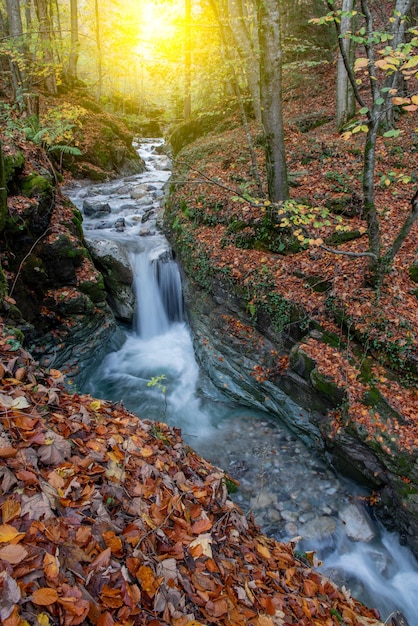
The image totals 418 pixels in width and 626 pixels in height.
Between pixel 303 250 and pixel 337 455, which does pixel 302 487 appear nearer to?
pixel 337 455

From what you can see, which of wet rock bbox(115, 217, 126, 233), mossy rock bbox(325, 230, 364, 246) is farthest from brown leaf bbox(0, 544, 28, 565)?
wet rock bbox(115, 217, 126, 233)

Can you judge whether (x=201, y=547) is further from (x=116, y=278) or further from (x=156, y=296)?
(x=116, y=278)

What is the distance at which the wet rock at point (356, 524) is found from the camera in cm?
522

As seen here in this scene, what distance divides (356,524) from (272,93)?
25.8 ft

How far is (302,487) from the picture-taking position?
588 cm

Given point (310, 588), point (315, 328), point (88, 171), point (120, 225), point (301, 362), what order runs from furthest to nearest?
1. point (88, 171)
2. point (120, 225)
3. point (315, 328)
4. point (301, 362)
5. point (310, 588)

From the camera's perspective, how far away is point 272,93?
6.59 metres

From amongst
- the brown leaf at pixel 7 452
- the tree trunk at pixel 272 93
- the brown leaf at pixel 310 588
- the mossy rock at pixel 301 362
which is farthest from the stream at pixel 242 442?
the tree trunk at pixel 272 93

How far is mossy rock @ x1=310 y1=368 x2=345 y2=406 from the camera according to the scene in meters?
5.84

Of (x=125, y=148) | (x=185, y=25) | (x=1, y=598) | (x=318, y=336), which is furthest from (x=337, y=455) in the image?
(x=125, y=148)

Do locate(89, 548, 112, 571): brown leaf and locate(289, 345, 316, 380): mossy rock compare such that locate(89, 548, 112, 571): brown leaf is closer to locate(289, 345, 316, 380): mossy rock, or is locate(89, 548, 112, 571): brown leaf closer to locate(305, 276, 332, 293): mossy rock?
locate(289, 345, 316, 380): mossy rock

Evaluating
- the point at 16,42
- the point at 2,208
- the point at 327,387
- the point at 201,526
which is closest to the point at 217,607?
the point at 201,526

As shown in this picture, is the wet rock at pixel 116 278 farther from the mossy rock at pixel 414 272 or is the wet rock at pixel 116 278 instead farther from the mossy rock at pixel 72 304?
the mossy rock at pixel 414 272

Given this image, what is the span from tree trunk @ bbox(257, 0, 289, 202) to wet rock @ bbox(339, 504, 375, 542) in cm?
613
